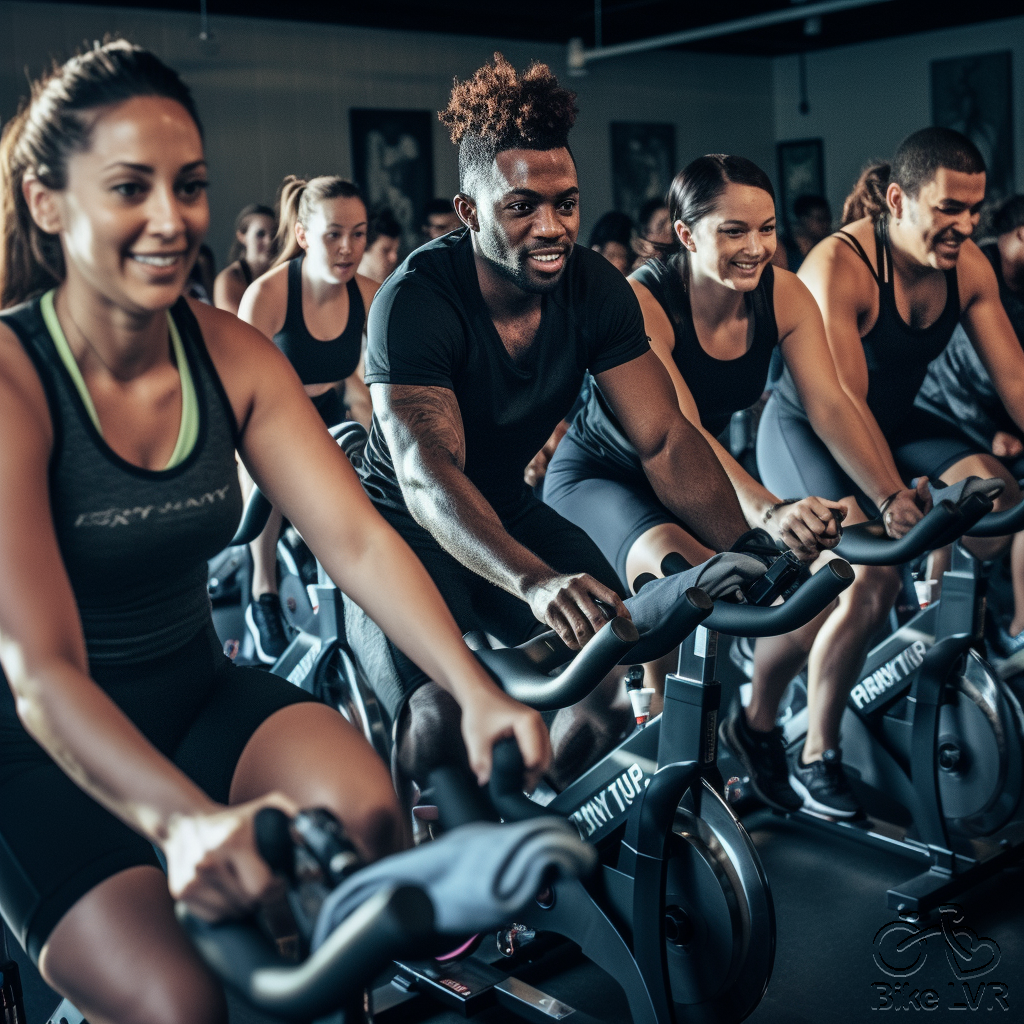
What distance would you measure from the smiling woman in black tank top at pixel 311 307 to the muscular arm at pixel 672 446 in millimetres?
1798

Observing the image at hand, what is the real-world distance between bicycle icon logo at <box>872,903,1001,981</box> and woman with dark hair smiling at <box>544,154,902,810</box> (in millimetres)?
647

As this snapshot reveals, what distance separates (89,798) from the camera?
52.5 inches

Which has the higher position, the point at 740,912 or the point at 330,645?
the point at 330,645

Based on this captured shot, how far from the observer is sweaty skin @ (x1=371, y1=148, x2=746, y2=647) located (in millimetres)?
1694

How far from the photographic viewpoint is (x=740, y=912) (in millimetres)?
1869

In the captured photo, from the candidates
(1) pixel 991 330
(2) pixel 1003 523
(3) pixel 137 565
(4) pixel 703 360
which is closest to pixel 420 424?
(3) pixel 137 565

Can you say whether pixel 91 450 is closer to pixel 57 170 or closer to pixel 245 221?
pixel 57 170

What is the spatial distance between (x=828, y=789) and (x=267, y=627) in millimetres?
1929

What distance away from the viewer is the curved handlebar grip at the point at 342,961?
90 centimetres

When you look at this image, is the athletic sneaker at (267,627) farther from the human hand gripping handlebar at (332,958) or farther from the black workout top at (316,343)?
the human hand gripping handlebar at (332,958)

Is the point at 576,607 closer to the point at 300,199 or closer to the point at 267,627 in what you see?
the point at 267,627

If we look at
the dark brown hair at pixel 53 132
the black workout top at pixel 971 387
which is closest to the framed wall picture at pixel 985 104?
the black workout top at pixel 971 387

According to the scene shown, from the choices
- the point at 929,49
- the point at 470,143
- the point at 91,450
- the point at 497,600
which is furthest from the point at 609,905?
the point at 929,49

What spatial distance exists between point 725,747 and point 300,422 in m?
1.86
